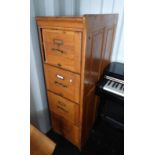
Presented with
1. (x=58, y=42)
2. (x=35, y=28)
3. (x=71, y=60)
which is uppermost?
(x=35, y=28)

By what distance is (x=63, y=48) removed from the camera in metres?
0.90

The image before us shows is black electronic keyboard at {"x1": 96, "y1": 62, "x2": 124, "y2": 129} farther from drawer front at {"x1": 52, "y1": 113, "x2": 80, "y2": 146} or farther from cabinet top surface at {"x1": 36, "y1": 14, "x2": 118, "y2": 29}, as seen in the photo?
cabinet top surface at {"x1": 36, "y1": 14, "x2": 118, "y2": 29}

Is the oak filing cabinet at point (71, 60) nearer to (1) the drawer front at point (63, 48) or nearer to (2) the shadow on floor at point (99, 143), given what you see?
(1) the drawer front at point (63, 48)

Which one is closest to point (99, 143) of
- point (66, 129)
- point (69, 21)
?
point (66, 129)

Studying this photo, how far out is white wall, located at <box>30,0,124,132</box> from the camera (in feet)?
3.32

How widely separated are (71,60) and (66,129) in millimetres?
832

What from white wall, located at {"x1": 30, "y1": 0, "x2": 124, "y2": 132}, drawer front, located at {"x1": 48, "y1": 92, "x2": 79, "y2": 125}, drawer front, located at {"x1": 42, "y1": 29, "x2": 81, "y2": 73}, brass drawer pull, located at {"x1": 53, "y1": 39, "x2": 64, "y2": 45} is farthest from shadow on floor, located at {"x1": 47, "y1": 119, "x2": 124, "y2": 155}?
brass drawer pull, located at {"x1": 53, "y1": 39, "x2": 64, "y2": 45}

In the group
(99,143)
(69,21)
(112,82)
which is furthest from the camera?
(99,143)

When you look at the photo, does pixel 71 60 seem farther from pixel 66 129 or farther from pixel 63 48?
pixel 66 129
